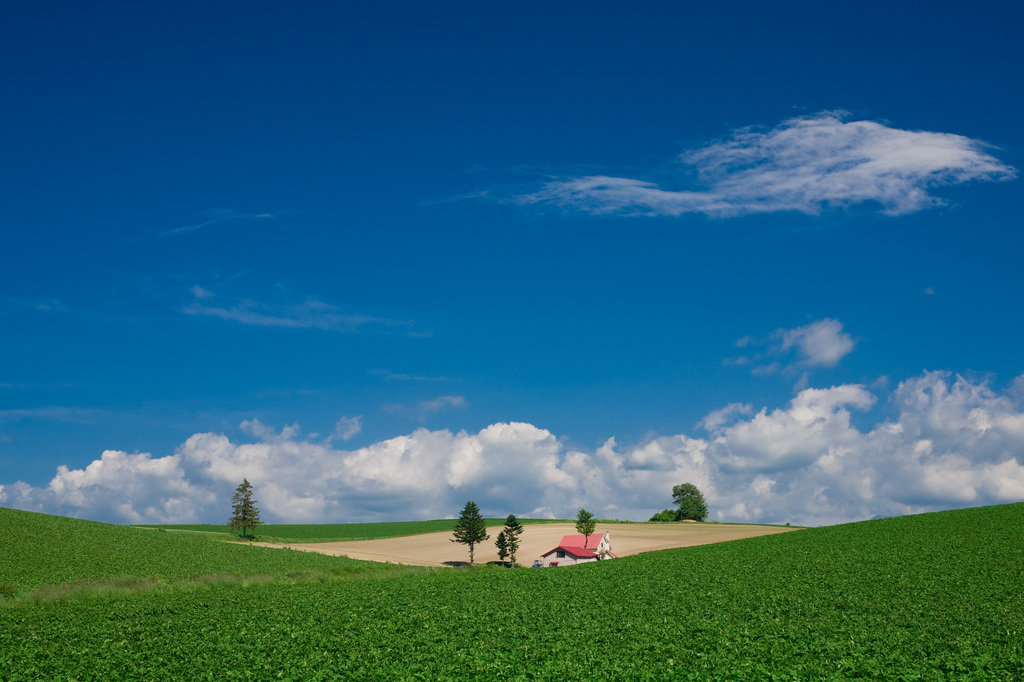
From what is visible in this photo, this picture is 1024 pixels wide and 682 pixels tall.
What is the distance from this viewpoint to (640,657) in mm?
22891

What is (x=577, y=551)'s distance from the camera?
76.8m

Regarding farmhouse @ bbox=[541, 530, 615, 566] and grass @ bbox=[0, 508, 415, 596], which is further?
farmhouse @ bbox=[541, 530, 615, 566]

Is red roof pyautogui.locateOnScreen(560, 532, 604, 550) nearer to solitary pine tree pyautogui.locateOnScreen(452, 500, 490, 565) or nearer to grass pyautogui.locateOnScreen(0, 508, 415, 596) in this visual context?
solitary pine tree pyautogui.locateOnScreen(452, 500, 490, 565)

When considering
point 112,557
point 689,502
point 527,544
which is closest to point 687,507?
point 689,502

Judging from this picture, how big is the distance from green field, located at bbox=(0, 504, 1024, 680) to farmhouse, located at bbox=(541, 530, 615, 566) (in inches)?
1282

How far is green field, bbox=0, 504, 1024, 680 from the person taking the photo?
21.7 m

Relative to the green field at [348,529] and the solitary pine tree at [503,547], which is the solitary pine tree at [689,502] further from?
the solitary pine tree at [503,547]

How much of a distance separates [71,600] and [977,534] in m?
59.4

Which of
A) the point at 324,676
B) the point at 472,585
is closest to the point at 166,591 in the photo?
the point at 472,585

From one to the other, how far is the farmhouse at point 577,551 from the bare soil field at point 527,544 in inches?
96.2

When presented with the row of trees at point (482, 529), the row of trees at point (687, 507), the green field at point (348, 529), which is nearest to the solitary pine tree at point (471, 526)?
the row of trees at point (482, 529)

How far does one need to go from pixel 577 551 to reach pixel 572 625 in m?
50.7

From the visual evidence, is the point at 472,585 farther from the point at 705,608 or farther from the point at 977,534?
the point at 977,534

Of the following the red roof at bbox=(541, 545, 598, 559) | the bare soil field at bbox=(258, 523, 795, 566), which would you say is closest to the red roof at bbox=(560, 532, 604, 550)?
the red roof at bbox=(541, 545, 598, 559)
